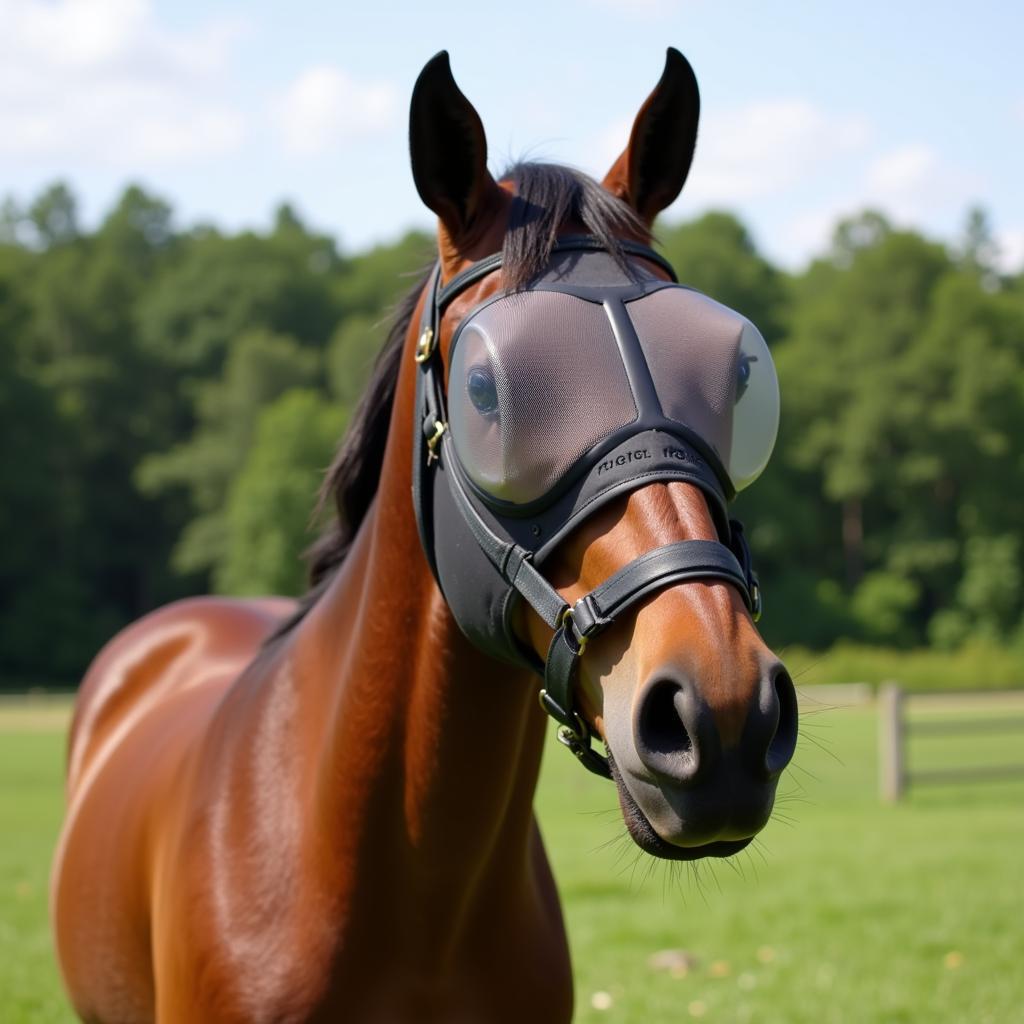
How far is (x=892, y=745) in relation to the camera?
15648 millimetres

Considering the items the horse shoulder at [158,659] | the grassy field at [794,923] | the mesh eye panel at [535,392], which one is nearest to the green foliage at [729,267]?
the grassy field at [794,923]

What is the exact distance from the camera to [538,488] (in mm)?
2088

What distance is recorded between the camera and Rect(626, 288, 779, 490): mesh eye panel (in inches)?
82.6

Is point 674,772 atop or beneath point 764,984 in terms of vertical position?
atop

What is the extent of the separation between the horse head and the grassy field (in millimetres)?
406

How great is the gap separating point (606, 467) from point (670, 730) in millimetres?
441

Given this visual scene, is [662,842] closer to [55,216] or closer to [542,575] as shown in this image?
[542,575]

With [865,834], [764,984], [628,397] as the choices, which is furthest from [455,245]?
[865,834]

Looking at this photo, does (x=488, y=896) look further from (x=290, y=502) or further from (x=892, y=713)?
(x=290, y=502)

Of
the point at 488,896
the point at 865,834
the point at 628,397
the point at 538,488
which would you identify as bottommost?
the point at 865,834

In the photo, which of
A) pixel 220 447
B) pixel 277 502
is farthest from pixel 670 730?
pixel 220 447

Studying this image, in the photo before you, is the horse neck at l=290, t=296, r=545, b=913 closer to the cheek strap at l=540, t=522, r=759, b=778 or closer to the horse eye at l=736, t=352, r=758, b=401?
the cheek strap at l=540, t=522, r=759, b=778

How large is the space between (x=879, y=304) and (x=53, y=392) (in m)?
40.0

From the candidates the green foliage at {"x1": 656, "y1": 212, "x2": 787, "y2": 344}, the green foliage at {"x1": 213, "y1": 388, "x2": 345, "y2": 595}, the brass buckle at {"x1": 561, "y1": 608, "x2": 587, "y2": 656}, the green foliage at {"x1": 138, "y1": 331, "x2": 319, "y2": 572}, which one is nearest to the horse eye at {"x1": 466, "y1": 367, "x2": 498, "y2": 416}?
the brass buckle at {"x1": 561, "y1": 608, "x2": 587, "y2": 656}
